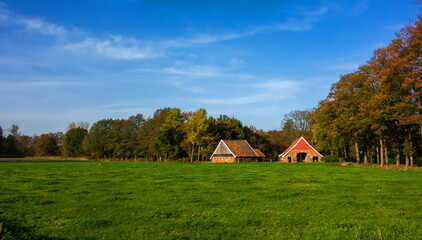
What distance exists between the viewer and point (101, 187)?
19000mm

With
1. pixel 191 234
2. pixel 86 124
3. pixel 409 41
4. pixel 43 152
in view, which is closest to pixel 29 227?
pixel 191 234

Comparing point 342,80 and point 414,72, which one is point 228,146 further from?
point 414,72

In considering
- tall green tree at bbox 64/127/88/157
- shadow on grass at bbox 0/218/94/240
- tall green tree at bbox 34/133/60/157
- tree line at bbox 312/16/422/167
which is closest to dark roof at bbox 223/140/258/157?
tree line at bbox 312/16/422/167

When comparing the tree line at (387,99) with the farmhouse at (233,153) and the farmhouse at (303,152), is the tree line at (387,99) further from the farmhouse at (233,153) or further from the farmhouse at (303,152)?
the farmhouse at (233,153)

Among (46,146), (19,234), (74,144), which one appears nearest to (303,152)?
(19,234)

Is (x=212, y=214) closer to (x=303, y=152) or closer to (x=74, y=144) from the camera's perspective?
(x=303, y=152)

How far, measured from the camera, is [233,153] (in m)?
77.1

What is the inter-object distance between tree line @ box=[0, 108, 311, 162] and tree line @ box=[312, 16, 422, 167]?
111 ft

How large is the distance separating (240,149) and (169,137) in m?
21.1

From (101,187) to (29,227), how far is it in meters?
9.48

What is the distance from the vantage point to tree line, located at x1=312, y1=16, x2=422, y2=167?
33.5m

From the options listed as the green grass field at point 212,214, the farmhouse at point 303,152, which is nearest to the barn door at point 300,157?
the farmhouse at point 303,152

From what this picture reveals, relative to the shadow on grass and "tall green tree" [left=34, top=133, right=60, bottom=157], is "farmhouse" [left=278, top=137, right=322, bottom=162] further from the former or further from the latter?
"tall green tree" [left=34, top=133, right=60, bottom=157]

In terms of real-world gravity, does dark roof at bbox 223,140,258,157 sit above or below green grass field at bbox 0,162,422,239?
above
